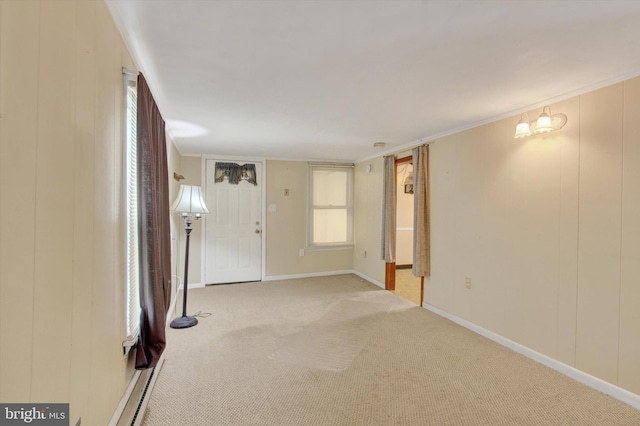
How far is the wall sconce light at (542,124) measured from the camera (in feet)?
7.62

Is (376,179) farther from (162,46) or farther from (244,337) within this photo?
(162,46)

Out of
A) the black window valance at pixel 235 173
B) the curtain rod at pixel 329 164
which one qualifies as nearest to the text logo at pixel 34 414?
the black window valance at pixel 235 173

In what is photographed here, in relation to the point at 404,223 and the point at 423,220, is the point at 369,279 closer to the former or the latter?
the point at 423,220

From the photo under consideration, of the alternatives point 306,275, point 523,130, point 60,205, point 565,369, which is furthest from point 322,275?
point 60,205

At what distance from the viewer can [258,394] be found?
6.83 feet

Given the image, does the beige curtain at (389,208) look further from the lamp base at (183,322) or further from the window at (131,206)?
the window at (131,206)

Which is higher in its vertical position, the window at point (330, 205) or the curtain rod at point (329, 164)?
the curtain rod at point (329, 164)

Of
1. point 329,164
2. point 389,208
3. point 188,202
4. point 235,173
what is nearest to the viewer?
point 188,202

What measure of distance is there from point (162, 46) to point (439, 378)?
2872mm

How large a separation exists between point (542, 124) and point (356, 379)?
7.94ft

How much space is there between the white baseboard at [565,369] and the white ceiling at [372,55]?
2106mm

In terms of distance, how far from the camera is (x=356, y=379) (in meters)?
2.26

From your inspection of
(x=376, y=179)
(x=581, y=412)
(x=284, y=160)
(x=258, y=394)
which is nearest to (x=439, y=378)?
(x=581, y=412)

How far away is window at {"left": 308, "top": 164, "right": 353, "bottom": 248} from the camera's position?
5.55m
